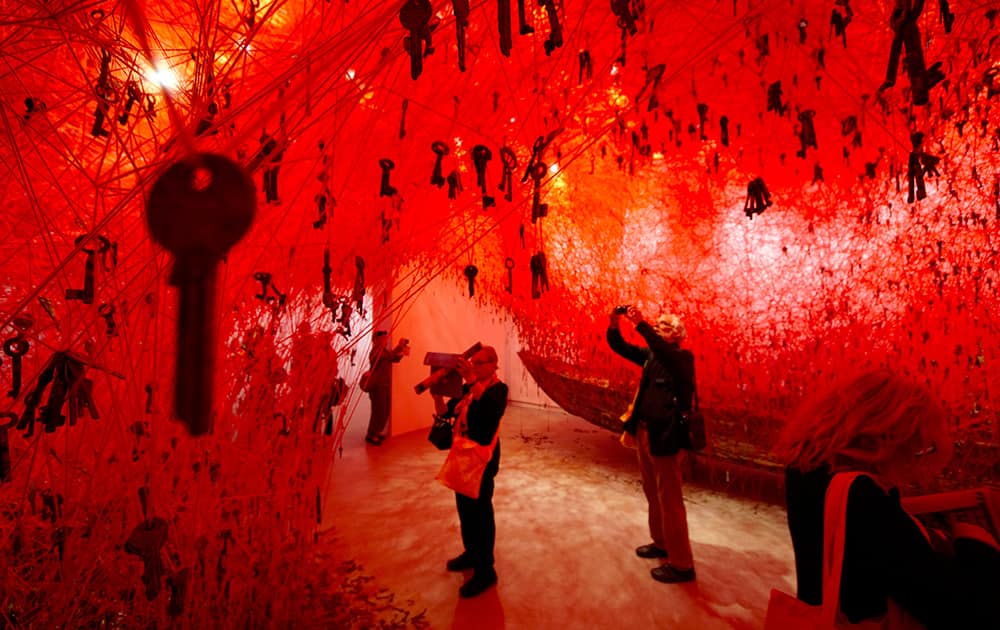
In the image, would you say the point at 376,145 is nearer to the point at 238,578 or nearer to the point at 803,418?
the point at 238,578

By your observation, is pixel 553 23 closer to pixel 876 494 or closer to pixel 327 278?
pixel 327 278

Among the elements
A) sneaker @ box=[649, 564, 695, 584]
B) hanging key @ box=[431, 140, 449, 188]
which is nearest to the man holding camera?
sneaker @ box=[649, 564, 695, 584]

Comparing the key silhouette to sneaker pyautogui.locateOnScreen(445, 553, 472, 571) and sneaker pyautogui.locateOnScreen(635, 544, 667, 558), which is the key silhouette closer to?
sneaker pyautogui.locateOnScreen(445, 553, 472, 571)

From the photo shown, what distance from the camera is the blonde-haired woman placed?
3.25 feet

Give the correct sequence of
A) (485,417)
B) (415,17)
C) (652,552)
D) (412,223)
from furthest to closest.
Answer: (412,223)
(652,552)
(485,417)
(415,17)

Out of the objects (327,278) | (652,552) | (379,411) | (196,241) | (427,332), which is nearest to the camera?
(196,241)

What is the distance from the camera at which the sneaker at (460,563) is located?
2930mm

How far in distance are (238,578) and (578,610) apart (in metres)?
1.53

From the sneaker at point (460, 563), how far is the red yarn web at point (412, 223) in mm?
853

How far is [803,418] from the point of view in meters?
1.27

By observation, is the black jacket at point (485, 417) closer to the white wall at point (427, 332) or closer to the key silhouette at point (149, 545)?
the key silhouette at point (149, 545)

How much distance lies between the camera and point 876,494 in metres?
1.05

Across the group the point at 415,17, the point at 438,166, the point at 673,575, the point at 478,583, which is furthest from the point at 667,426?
the point at 415,17

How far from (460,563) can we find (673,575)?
112 cm
